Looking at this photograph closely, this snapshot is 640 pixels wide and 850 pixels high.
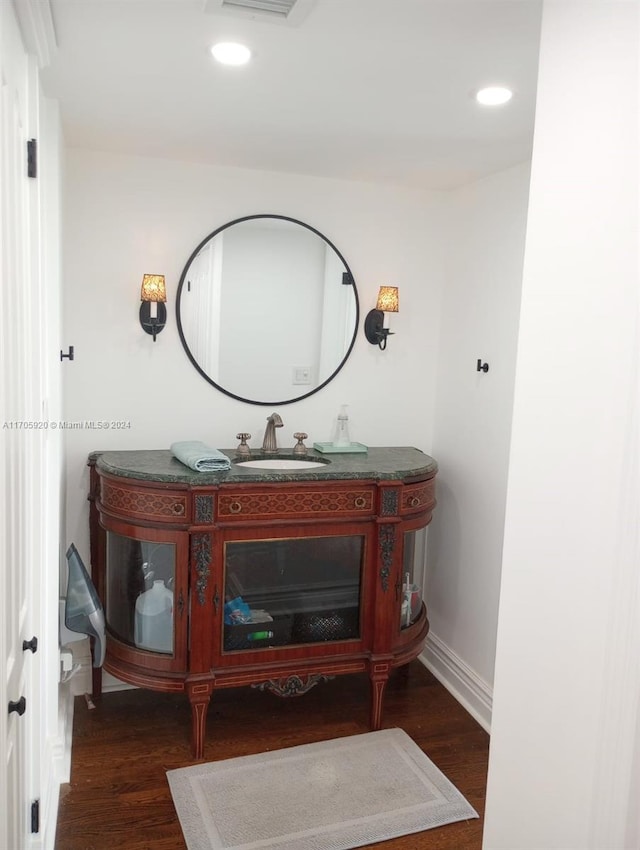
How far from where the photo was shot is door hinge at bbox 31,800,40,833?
6.13 ft

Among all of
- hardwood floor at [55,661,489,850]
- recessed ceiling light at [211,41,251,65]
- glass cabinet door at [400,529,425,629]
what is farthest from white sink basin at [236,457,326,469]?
recessed ceiling light at [211,41,251,65]

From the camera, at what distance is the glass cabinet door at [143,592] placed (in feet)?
8.94

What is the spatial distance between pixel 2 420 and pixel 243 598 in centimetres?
176

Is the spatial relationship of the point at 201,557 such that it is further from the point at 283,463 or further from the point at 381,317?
the point at 381,317

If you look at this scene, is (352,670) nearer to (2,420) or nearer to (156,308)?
(156,308)

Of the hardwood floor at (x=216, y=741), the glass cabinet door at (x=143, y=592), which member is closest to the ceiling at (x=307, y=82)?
the glass cabinet door at (x=143, y=592)

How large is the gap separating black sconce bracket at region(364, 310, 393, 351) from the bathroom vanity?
0.66 metres

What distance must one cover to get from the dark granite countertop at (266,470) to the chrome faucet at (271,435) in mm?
34

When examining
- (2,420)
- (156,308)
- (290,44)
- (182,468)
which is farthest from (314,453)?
(2,420)

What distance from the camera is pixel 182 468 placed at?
8.95 ft

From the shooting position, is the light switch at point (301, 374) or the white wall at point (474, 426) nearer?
the white wall at point (474, 426)

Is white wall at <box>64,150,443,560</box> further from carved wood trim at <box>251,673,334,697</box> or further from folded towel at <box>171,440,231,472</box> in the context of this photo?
carved wood trim at <box>251,673,334,697</box>

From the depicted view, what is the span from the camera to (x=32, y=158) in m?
1.64

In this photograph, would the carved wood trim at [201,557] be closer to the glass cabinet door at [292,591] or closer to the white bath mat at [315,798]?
the glass cabinet door at [292,591]
